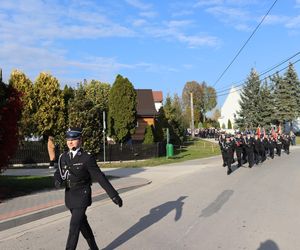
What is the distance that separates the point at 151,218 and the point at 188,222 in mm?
889

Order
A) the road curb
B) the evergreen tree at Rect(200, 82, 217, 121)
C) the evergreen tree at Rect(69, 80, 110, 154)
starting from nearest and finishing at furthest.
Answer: the road curb → the evergreen tree at Rect(69, 80, 110, 154) → the evergreen tree at Rect(200, 82, 217, 121)

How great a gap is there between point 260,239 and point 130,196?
6.42m

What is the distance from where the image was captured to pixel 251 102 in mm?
72375

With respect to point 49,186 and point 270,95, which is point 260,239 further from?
point 270,95

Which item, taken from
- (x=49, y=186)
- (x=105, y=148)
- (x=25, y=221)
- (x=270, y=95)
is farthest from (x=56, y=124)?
(x=270, y=95)

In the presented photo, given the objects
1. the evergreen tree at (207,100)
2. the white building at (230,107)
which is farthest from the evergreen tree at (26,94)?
the evergreen tree at (207,100)

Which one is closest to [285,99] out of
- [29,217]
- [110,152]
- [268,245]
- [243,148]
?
[110,152]

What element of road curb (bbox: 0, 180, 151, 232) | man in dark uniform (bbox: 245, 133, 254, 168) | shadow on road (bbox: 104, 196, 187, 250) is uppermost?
man in dark uniform (bbox: 245, 133, 254, 168)

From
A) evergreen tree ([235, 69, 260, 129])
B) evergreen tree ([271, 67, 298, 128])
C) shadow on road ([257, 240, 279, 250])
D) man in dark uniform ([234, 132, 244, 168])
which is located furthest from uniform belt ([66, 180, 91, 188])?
evergreen tree ([271, 67, 298, 128])

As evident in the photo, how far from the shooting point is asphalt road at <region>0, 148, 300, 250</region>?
7613 mm

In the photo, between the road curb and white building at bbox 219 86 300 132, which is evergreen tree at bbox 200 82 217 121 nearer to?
white building at bbox 219 86 300 132

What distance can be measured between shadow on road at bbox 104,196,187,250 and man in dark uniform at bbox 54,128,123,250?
1298 millimetres

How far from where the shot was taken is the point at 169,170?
23062 millimetres

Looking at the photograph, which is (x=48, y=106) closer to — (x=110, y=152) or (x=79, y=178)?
(x=110, y=152)
